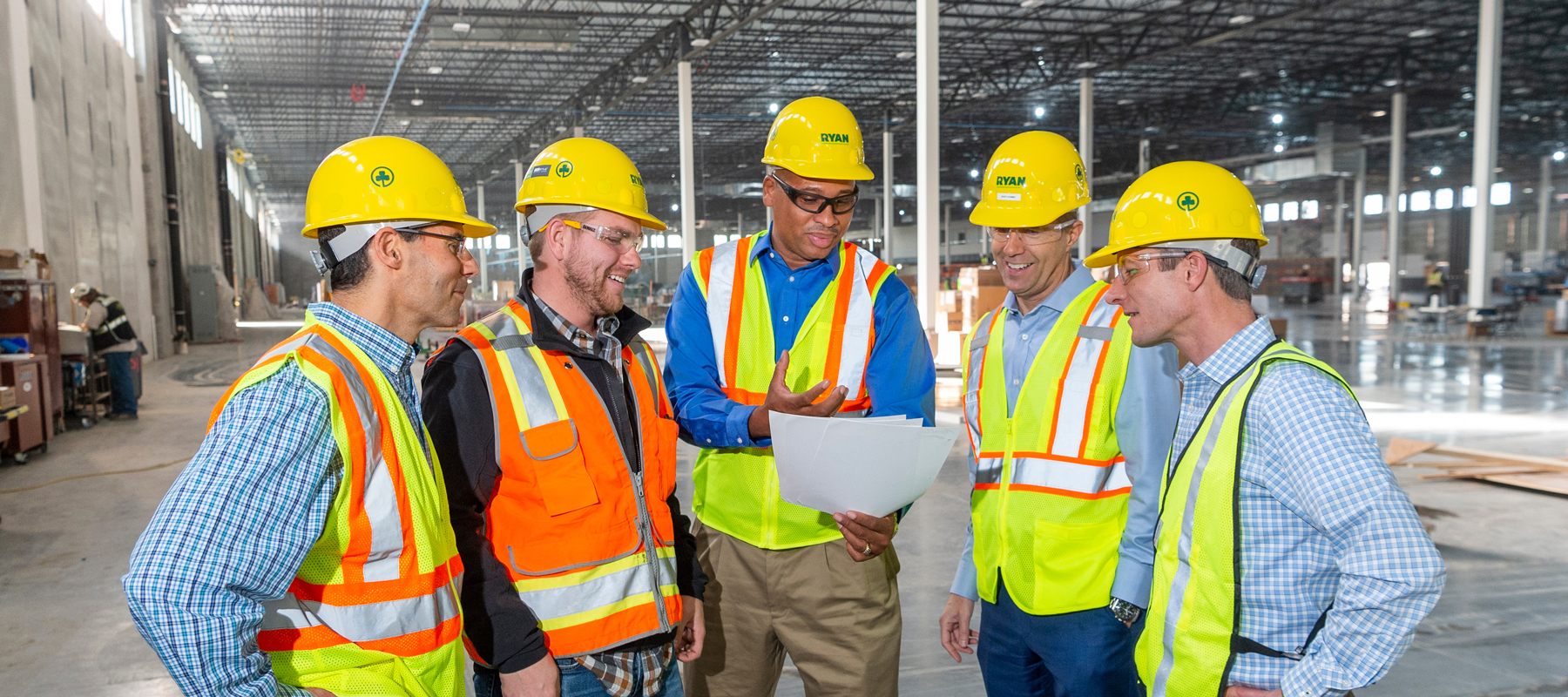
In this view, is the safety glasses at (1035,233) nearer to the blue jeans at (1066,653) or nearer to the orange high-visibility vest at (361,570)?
the blue jeans at (1066,653)

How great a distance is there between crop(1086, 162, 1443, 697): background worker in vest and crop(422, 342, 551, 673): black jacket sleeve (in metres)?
1.26

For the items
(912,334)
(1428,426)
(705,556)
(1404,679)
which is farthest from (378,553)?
(1428,426)

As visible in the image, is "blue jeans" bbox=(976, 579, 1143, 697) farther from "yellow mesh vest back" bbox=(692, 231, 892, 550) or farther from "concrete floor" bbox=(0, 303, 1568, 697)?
"concrete floor" bbox=(0, 303, 1568, 697)

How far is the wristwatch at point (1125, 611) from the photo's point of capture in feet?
7.32

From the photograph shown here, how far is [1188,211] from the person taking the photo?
1.79 m

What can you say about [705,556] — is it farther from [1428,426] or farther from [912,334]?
[1428,426]

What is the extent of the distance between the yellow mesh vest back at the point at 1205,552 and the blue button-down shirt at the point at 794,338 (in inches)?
32.6

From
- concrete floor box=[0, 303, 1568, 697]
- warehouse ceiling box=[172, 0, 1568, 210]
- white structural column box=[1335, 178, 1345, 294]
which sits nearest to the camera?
concrete floor box=[0, 303, 1568, 697]

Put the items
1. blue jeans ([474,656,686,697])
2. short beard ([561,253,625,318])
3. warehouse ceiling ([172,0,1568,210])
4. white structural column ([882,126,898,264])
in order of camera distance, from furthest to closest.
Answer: white structural column ([882,126,898,264])
warehouse ceiling ([172,0,1568,210])
short beard ([561,253,625,318])
blue jeans ([474,656,686,697])

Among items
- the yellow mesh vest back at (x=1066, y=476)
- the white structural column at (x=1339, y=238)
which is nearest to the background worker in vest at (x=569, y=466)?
the yellow mesh vest back at (x=1066, y=476)

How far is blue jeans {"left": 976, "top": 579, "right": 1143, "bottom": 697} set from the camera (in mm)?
2291

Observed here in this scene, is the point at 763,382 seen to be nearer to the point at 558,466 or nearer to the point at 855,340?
the point at 855,340

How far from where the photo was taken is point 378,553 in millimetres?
1461

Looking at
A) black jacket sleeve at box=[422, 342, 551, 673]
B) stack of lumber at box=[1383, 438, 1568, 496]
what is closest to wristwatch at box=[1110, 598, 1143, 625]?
black jacket sleeve at box=[422, 342, 551, 673]
